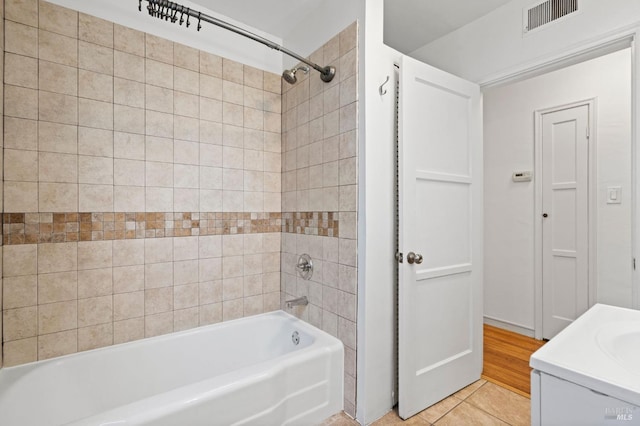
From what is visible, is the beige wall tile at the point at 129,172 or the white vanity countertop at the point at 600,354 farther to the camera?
the beige wall tile at the point at 129,172

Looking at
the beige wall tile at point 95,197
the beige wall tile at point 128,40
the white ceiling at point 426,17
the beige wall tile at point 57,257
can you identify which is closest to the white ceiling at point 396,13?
the white ceiling at point 426,17

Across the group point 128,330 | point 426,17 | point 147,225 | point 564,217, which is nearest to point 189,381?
point 128,330

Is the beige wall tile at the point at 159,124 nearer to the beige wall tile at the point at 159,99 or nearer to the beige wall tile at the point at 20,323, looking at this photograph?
the beige wall tile at the point at 159,99

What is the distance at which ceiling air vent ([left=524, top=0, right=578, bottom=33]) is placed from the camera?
5.74 ft

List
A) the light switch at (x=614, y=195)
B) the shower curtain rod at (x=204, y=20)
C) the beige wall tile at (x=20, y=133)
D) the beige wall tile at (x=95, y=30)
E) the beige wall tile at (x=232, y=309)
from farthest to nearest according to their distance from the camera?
the light switch at (x=614, y=195) < the beige wall tile at (x=232, y=309) < the beige wall tile at (x=95, y=30) < the beige wall tile at (x=20, y=133) < the shower curtain rod at (x=204, y=20)

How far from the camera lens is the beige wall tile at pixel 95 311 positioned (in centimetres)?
175

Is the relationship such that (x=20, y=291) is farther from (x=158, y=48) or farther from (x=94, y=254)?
(x=158, y=48)

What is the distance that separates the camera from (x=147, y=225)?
1936 mm

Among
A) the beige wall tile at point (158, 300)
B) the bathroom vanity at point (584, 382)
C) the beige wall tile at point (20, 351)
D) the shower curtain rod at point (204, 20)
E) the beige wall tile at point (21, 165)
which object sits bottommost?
the beige wall tile at point (20, 351)

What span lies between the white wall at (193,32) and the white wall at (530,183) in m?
2.25

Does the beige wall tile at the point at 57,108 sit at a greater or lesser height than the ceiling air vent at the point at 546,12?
lesser

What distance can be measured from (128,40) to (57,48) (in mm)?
353

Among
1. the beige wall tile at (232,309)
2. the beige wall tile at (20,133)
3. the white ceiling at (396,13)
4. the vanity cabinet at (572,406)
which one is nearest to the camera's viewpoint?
the vanity cabinet at (572,406)

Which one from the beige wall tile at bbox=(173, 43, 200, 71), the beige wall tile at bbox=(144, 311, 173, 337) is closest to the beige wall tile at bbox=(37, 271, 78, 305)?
the beige wall tile at bbox=(144, 311, 173, 337)
